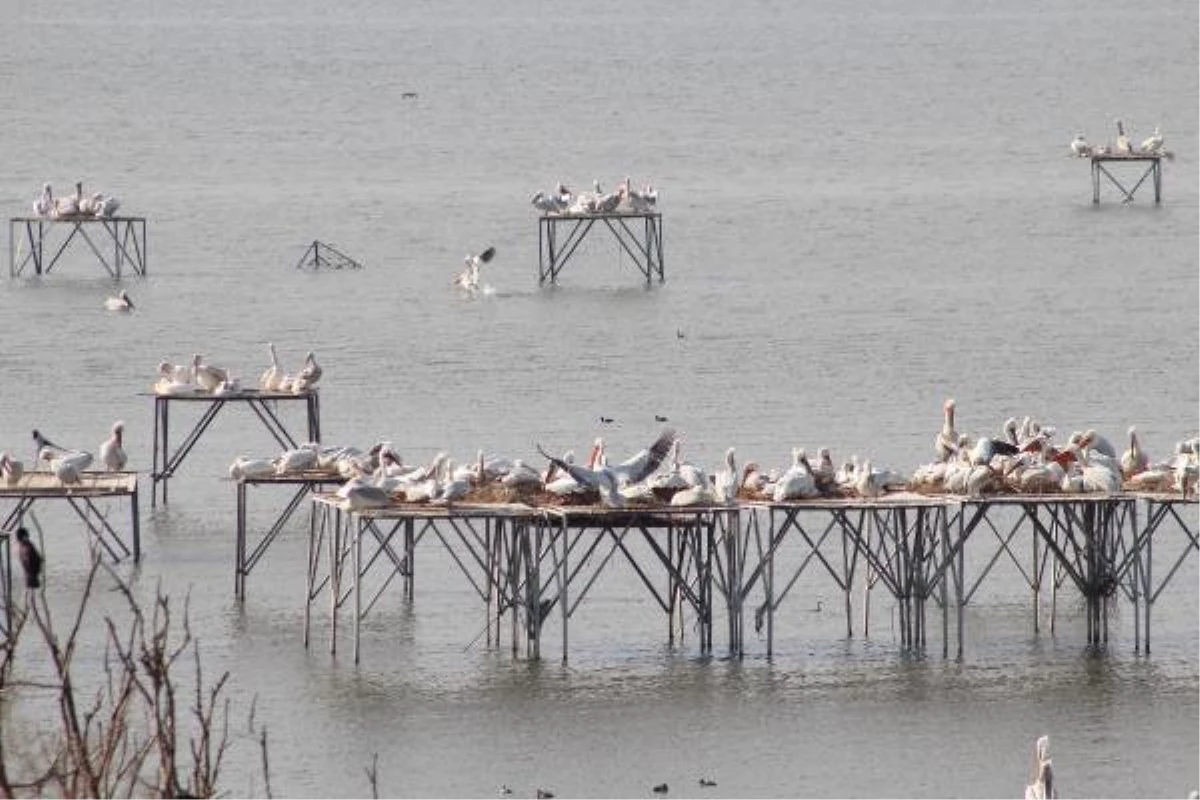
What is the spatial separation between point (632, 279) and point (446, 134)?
164ft

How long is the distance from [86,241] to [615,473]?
5167 centimetres

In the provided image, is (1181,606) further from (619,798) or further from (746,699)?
(619,798)

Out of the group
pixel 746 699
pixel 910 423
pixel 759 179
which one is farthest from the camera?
pixel 759 179

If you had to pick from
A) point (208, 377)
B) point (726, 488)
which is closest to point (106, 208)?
point (208, 377)

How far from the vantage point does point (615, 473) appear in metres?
30.6

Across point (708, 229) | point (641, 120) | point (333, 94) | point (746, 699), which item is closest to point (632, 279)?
point (708, 229)

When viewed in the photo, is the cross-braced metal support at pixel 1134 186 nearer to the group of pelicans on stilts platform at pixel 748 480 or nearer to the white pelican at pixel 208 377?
the white pelican at pixel 208 377

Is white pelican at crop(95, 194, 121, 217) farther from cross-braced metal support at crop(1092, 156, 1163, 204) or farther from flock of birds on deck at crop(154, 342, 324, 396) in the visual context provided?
cross-braced metal support at crop(1092, 156, 1163, 204)

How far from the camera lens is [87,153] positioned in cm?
11350

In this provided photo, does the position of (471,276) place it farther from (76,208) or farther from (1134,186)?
(1134,186)

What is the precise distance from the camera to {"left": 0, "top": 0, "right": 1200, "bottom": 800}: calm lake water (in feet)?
95.9

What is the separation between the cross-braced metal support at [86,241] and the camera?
7388cm

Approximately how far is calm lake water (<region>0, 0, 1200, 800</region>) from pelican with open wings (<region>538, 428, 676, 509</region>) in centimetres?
192

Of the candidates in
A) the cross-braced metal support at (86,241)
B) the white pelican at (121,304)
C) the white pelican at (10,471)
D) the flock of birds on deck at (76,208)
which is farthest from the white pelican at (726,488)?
the flock of birds on deck at (76,208)
